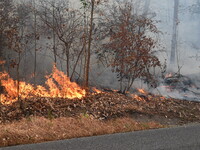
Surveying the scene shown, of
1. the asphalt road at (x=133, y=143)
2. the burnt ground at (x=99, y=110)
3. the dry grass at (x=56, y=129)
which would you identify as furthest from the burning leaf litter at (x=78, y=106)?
the asphalt road at (x=133, y=143)

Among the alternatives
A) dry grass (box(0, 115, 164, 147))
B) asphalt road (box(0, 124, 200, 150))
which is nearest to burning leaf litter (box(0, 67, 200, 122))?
dry grass (box(0, 115, 164, 147))

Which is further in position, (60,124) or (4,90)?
(4,90)

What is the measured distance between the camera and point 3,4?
18000 mm

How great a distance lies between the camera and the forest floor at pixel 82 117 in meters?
6.78

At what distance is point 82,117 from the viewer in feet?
28.6

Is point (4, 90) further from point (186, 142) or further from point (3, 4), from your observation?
point (186, 142)

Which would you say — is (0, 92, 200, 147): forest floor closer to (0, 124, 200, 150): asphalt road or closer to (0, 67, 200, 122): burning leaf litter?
(0, 67, 200, 122): burning leaf litter

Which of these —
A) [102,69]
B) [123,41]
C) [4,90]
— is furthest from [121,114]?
[102,69]

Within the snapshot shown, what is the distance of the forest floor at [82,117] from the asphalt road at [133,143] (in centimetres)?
84

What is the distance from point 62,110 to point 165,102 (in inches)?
206

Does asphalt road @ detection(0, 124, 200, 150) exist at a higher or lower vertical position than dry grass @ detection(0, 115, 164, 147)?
higher

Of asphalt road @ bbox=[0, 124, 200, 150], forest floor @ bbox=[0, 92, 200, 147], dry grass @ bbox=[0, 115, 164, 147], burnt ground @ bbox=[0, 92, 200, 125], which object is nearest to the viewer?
asphalt road @ bbox=[0, 124, 200, 150]

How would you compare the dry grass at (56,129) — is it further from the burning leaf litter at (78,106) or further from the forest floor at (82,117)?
the burning leaf litter at (78,106)

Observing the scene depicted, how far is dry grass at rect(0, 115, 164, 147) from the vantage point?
641 cm
